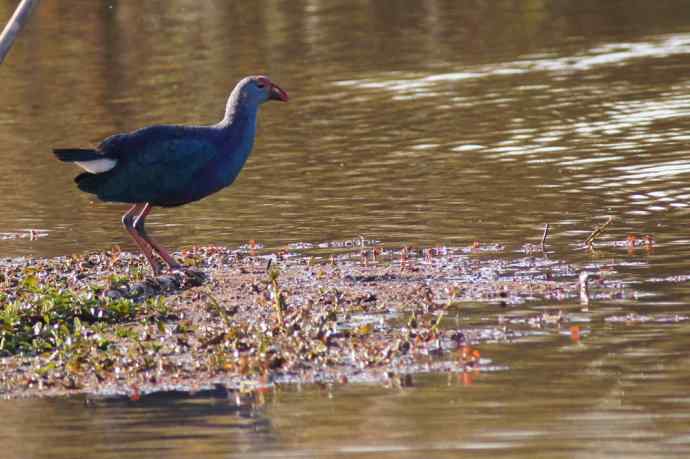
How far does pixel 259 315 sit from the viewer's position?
9.88 metres

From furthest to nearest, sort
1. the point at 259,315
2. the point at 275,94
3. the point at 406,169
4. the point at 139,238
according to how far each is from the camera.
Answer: the point at 406,169 < the point at 275,94 < the point at 139,238 < the point at 259,315

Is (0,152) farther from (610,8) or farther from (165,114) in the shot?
(610,8)

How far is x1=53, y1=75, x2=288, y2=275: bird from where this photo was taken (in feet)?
35.9

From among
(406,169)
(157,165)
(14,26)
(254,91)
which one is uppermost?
(14,26)

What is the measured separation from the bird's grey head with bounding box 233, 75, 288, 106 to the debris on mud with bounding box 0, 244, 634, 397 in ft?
4.04

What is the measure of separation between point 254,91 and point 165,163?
3.43ft

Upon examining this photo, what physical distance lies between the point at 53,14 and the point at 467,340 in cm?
2648

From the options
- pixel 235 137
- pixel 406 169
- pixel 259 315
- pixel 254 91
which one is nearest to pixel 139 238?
pixel 235 137

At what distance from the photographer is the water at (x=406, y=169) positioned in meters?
7.42

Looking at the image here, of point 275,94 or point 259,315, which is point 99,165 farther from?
point 259,315

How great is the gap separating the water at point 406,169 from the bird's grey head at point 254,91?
4.45ft

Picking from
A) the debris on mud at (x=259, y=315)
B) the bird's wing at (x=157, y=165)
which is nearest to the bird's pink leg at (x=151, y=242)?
the debris on mud at (x=259, y=315)

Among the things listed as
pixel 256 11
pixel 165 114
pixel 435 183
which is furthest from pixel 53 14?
pixel 435 183

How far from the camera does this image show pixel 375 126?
19.0 m
